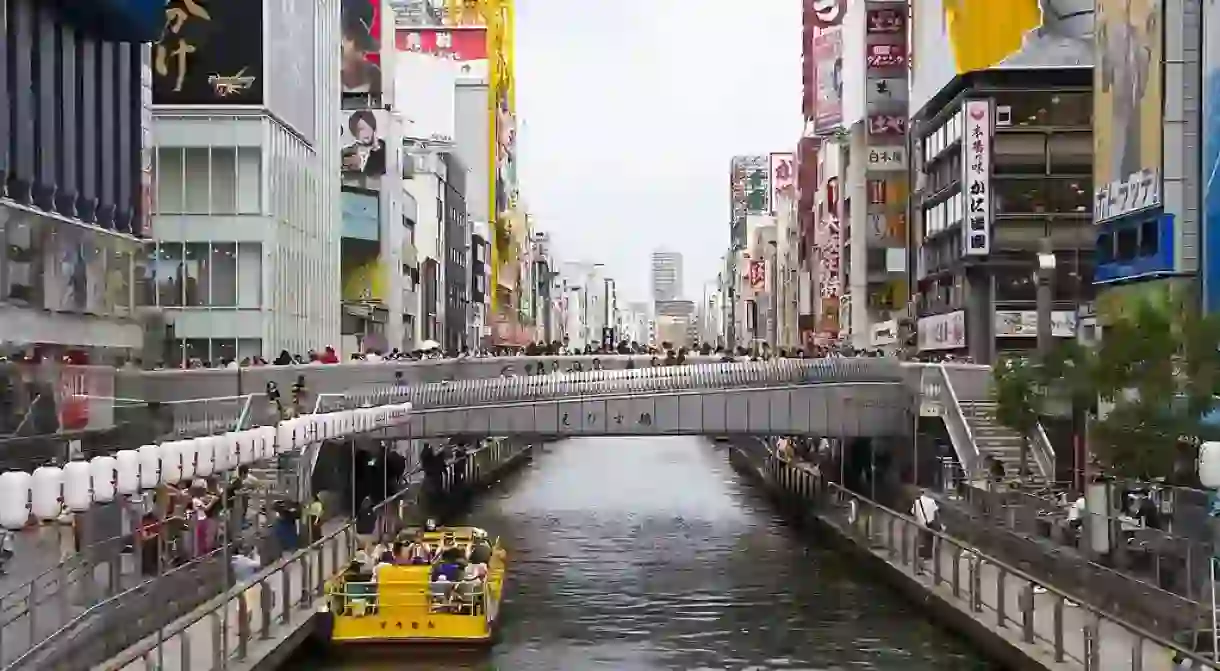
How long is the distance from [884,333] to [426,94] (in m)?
60.0

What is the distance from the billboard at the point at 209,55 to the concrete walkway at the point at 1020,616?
36.6 m

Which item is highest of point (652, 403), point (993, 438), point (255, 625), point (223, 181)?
point (223, 181)

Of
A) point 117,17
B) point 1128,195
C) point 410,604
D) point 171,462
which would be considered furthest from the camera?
point 1128,195

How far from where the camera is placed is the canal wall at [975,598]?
22.5 metres

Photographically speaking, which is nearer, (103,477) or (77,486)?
(77,486)

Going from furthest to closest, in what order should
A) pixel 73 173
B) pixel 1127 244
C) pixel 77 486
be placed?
1. pixel 1127 244
2. pixel 73 173
3. pixel 77 486

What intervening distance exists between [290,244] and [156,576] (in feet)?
164

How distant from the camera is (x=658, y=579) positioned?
41.4 metres

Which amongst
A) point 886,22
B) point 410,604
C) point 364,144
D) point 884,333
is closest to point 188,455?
point 410,604

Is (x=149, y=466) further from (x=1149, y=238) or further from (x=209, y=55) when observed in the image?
(x=209, y=55)

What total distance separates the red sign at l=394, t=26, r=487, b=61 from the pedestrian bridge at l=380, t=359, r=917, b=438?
4101 inches

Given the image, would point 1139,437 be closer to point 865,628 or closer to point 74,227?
point 865,628

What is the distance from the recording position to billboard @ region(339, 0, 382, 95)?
98375 mm

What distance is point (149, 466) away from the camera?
71.5 feet
